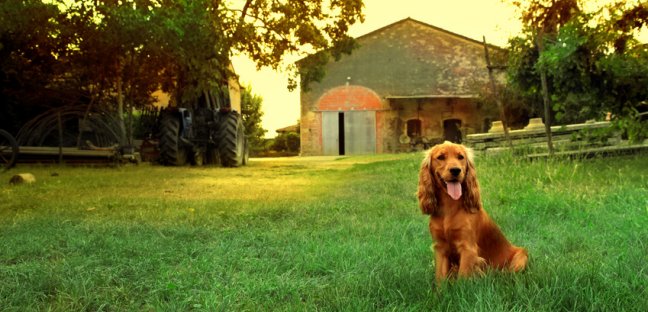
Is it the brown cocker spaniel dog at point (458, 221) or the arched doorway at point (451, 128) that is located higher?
the arched doorway at point (451, 128)

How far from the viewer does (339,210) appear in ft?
20.6

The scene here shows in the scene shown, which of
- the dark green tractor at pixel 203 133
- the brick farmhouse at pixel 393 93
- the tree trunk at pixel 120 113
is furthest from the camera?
the brick farmhouse at pixel 393 93

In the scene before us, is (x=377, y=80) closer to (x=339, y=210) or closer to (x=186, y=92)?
(x=186, y=92)

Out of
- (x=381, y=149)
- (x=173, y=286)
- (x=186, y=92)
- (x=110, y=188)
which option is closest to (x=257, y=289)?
(x=173, y=286)

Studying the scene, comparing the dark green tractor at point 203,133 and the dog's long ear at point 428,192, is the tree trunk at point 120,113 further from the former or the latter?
the dog's long ear at point 428,192

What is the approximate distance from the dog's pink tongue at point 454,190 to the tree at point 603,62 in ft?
24.8

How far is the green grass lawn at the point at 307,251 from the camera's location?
107 inches

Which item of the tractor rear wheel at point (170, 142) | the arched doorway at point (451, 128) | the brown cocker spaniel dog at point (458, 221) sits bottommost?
the brown cocker spaniel dog at point (458, 221)

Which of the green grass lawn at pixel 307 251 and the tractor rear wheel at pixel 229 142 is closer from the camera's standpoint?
the green grass lawn at pixel 307 251

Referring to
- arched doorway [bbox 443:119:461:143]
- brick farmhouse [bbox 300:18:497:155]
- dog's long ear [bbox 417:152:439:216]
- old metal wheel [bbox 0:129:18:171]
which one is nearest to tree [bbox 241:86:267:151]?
brick farmhouse [bbox 300:18:497:155]

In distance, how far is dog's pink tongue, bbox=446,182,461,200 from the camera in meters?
2.74

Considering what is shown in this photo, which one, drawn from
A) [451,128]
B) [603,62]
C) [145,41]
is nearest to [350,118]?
[451,128]

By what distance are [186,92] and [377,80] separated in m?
18.8

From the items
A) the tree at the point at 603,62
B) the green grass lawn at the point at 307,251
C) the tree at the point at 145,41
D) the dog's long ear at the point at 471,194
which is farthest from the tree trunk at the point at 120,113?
the dog's long ear at the point at 471,194
